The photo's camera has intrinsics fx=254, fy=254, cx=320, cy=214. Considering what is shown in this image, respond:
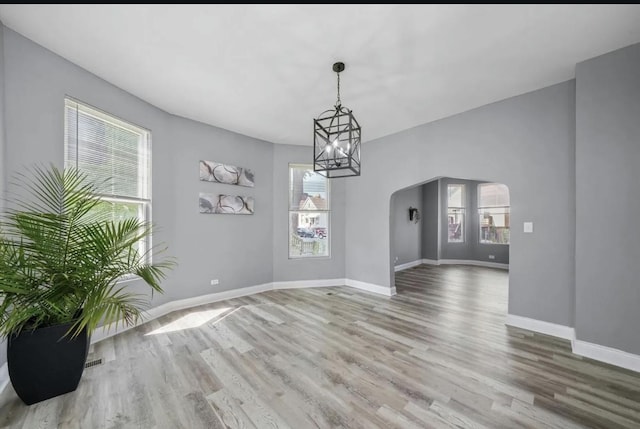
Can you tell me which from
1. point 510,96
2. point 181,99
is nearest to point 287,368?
point 181,99

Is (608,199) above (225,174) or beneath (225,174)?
beneath

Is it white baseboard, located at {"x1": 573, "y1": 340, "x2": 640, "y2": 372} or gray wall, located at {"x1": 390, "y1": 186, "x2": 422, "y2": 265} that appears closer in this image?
white baseboard, located at {"x1": 573, "y1": 340, "x2": 640, "y2": 372}

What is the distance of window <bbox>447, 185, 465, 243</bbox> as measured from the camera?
26.5 feet

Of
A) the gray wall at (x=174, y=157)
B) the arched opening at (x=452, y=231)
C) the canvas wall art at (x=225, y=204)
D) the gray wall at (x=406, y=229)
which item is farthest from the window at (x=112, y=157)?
the gray wall at (x=406, y=229)

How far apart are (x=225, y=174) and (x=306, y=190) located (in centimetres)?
162

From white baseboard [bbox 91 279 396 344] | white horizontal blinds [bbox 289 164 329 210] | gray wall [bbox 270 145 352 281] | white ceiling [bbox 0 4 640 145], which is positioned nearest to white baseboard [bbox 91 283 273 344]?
white baseboard [bbox 91 279 396 344]

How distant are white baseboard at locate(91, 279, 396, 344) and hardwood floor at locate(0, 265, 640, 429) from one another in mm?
126

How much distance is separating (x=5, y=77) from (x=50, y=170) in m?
0.78

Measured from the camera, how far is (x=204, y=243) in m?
4.13

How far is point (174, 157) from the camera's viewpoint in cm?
385

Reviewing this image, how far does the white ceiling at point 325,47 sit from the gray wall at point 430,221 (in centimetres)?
488

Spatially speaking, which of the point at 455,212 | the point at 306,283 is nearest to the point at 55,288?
the point at 306,283

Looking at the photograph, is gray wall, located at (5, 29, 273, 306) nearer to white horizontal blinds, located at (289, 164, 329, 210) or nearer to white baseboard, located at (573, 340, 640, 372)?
white horizontal blinds, located at (289, 164, 329, 210)

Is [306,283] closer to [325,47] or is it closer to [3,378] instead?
[3,378]
